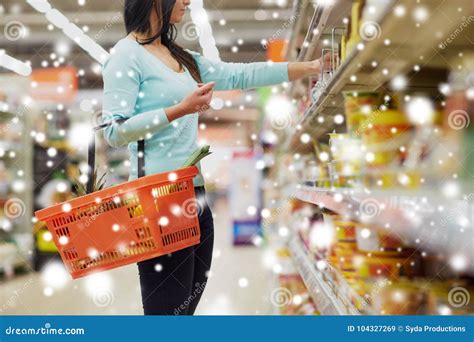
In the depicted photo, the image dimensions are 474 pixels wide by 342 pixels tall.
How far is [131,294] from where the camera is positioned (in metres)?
2.34

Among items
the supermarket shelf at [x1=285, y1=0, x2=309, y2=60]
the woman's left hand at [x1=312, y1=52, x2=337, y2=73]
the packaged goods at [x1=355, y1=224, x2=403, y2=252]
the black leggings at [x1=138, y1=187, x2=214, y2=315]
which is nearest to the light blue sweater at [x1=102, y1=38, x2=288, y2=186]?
the black leggings at [x1=138, y1=187, x2=214, y2=315]

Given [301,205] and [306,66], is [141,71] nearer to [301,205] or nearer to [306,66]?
[306,66]

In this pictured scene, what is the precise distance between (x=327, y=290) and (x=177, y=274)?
0.68 metres

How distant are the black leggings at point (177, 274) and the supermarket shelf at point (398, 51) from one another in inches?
26.4

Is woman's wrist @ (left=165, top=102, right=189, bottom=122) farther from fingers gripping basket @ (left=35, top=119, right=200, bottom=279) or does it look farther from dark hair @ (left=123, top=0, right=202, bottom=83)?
dark hair @ (left=123, top=0, right=202, bottom=83)

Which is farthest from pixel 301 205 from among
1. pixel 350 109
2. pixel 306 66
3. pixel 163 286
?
pixel 163 286

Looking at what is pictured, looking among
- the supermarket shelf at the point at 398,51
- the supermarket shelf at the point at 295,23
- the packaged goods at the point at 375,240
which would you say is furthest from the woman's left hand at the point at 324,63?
the packaged goods at the point at 375,240

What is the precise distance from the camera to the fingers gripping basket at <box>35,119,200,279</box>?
1.71 m

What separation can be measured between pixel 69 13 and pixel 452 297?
6.66 ft

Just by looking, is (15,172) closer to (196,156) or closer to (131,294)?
(131,294)

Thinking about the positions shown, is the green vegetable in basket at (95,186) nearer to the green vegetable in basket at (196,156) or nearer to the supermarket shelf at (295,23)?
the green vegetable in basket at (196,156)

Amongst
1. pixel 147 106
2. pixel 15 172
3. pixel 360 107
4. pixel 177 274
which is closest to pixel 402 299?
pixel 360 107

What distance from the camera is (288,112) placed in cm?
358

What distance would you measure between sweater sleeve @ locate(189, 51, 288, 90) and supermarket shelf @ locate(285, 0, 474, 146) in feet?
0.66
